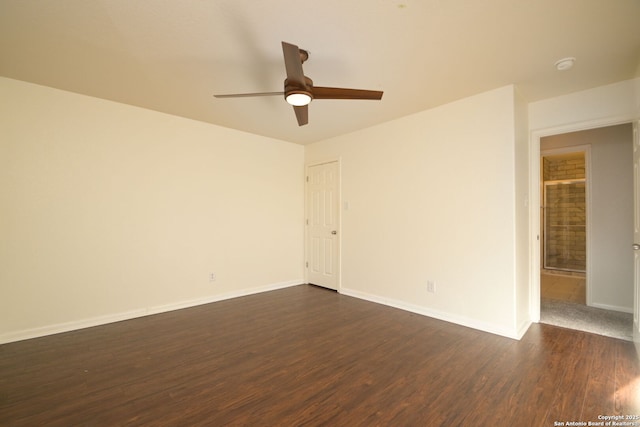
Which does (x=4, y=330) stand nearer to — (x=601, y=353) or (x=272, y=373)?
(x=272, y=373)

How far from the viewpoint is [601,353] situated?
2438 mm

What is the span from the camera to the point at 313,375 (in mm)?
2137

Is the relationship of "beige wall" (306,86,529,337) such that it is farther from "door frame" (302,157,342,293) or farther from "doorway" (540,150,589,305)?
"doorway" (540,150,589,305)

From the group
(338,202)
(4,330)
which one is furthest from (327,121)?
(4,330)

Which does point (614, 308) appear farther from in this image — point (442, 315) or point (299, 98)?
point (299, 98)

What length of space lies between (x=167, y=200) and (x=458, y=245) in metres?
3.63

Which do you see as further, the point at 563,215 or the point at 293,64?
the point at 563,215

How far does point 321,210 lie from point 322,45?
9.78 feet

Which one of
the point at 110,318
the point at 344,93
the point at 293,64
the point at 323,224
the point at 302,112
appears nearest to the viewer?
the point at 293,64

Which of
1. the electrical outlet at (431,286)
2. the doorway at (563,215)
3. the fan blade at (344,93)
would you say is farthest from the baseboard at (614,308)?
the fan blade at (344,93)

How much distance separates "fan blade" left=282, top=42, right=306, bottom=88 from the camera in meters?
1.71

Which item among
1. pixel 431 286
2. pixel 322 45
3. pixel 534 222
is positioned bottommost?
pixel 431 286

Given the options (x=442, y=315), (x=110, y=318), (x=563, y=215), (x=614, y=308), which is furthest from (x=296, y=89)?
(x=563, y=215)

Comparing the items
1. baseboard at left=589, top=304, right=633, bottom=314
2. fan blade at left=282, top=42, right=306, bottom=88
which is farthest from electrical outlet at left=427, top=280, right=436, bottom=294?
fan blade at left=282, top=42, right=306, bottom=88
